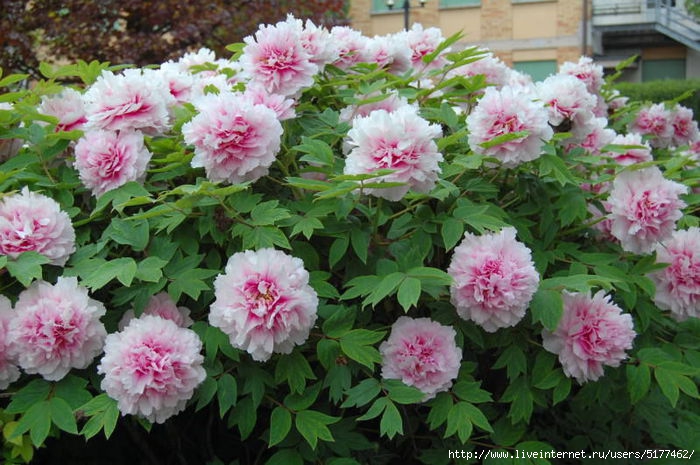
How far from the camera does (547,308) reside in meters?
1.91

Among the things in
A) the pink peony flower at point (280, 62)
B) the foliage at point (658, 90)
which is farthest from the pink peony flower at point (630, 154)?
the foliage at point (658, 90)

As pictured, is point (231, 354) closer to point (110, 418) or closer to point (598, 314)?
point (110, 418)

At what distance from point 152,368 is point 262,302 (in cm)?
28

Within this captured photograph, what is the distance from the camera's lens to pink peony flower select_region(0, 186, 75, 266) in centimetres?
188

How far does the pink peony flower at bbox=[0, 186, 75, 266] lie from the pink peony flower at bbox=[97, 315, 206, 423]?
0.95ft

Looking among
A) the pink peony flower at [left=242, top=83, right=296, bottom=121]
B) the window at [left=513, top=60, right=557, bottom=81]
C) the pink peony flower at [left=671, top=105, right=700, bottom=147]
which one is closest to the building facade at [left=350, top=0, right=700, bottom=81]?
the window at [left=513, top=60, right=557, bottom=81]

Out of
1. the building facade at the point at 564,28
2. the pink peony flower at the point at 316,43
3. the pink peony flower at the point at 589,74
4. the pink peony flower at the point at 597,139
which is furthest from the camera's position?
the building facade at the point at 564,28

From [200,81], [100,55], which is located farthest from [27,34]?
[200,81]

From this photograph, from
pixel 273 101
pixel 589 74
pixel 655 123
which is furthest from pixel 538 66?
pixel 273 101

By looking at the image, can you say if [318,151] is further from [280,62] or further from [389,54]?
[389,54]

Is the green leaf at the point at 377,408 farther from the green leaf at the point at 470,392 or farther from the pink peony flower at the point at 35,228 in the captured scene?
the pink peony flower at the point at 35,228

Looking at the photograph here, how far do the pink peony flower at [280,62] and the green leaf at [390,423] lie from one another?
0.92 metres

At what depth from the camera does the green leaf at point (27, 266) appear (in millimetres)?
1779

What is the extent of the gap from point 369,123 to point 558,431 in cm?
160
